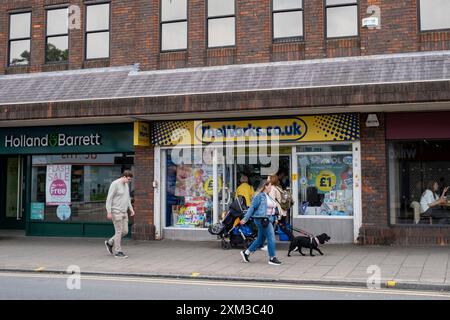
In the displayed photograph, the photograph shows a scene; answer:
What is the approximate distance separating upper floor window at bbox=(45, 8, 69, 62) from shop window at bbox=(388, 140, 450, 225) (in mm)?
9853

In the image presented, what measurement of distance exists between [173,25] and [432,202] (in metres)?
8.23

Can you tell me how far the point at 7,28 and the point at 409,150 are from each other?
12.4 meters

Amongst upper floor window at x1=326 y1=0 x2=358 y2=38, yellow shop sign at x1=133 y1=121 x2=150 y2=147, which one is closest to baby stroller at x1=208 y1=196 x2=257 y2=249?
yellow shop sign at x1=133 y1=121 x2=150 y2=147

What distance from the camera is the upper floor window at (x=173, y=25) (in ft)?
50.9

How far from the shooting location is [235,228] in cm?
1333

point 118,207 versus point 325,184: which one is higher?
point 325,184

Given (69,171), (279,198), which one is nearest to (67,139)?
(69,171)

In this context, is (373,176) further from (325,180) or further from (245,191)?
(245,191)

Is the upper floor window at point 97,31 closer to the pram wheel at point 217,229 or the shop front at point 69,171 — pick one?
the shop front at point 69,171

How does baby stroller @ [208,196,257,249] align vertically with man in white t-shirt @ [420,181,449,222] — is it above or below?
below

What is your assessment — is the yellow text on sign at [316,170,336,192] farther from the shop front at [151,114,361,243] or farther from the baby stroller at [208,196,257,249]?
the baby stroller at [208,196,257,249]

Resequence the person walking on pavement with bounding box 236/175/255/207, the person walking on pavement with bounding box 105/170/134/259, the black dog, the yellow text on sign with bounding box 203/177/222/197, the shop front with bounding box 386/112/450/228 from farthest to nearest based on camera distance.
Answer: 1. the yellow text on sign with bounding box 203/177/222/197
2. the person walking on pavement with bounding box 236/175/255/207
3. the shop front with bounding box 386/112/450/228
4. the person walking on pavement with bounding box 105/170/134/259
5. the black dog

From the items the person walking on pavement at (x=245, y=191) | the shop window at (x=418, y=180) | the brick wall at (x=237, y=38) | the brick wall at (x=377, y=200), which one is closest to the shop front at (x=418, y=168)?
the shop window at (x=418, y=180)

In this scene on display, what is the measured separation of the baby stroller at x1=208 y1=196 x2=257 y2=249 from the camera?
42.7 ft
